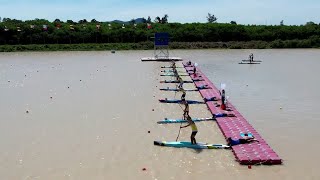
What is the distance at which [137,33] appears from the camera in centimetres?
7400

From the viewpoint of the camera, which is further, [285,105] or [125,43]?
[125,43]

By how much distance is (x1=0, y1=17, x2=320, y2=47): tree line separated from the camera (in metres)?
71.4

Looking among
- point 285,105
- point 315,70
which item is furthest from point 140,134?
point 315,70

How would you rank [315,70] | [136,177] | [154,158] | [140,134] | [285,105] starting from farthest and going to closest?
1. [315,70]
2. [285,105]
3. [140,134]
4. [154,158]
5. [136,177]

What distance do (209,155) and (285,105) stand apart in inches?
347

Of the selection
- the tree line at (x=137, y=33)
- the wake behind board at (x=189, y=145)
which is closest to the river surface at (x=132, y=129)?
the wake behind board at (x=189, y=145)

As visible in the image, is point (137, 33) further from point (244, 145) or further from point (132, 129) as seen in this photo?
point (244, 145)

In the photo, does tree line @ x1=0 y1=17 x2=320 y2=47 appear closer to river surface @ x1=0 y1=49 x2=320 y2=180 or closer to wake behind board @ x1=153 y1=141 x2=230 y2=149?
river surface @ x1=0 y1=49 x2=320 y2=180

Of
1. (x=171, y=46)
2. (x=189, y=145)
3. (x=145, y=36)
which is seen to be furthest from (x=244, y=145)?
(x=145, y=36)

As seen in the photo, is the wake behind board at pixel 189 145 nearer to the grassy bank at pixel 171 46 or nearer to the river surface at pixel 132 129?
the river surface at pixel 132 129

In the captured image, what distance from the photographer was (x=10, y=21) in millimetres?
81000

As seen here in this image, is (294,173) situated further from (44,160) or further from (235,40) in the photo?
(235,40)

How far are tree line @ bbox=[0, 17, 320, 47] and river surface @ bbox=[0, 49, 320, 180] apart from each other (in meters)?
42.5

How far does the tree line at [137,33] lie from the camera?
71.4m
